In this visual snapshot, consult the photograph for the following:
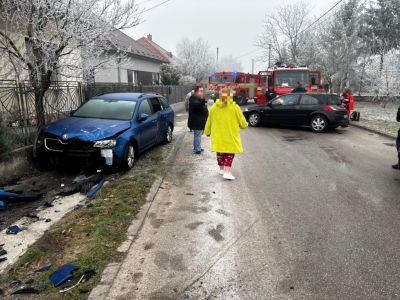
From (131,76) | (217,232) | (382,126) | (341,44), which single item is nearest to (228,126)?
(217,232)

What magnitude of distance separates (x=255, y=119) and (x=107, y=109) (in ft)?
26.6

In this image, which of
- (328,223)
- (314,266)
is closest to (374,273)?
(314,266)

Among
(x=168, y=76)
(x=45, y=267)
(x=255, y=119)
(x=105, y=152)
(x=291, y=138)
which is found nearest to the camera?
(x=45, y=267)

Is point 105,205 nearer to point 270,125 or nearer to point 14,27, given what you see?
point 14,27

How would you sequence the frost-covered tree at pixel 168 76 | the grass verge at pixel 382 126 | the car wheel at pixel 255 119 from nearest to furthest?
1. the grass verge at pixel 382 126
2. the car wheel at pixel 255 119
3. the frost-covered tree at pixel 168 76

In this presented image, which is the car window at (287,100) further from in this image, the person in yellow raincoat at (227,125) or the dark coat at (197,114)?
the person in yellow raincoat at (227,125)

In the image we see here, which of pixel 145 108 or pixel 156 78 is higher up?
pixel 156 78

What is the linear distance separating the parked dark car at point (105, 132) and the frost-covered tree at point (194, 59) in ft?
159

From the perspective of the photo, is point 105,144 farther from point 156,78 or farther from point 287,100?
point 156,78

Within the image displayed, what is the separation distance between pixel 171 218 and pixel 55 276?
1839 millimetres

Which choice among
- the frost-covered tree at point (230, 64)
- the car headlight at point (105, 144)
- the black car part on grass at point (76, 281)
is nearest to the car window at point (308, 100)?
the car headlight at point (105, 144)

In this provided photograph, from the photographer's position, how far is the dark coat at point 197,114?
8.89m

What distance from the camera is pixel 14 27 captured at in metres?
9.84

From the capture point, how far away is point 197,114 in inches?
351
